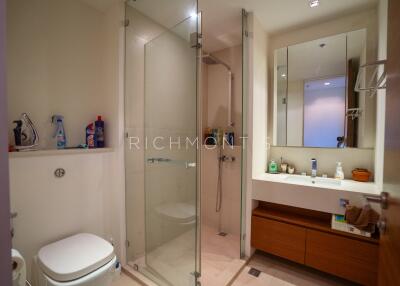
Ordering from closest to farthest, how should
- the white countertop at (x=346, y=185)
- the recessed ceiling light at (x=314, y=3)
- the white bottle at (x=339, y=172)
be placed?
the white countertop at (x=346, y=185), the recessed ceiling light at (x=314, y=3), the white bottle at (x=339, y=172)

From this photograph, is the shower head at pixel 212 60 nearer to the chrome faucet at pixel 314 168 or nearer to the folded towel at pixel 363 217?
the chrome faucet at pixel 314 168

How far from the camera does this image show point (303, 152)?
7.13 feet

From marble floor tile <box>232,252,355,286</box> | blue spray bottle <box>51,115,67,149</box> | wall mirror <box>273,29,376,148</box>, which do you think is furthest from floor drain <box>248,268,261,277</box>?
blue spray bottle <box>51,115,67,149</box>

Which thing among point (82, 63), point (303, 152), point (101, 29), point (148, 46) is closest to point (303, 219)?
point (303, 152)

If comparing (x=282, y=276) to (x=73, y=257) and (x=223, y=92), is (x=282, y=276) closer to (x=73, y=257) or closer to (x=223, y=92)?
(x=73, y=257)

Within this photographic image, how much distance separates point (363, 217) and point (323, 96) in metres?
1.22

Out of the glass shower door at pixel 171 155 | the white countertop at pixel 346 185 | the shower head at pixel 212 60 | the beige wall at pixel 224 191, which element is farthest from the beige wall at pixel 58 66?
the white countertop at pixel 346 185

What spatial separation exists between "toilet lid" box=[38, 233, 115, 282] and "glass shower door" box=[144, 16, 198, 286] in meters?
0.50

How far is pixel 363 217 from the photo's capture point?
140 cm

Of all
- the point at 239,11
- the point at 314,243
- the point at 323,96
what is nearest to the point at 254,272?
the point at 314,243

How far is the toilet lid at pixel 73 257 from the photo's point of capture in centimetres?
110

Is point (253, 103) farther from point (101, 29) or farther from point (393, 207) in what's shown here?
point (101, 29)

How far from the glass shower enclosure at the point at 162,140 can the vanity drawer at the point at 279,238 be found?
762mm

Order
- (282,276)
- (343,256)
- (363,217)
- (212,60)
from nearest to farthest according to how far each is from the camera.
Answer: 1. (363,217)
2. (343,256)
3. (282,276)
4. (212,60)
